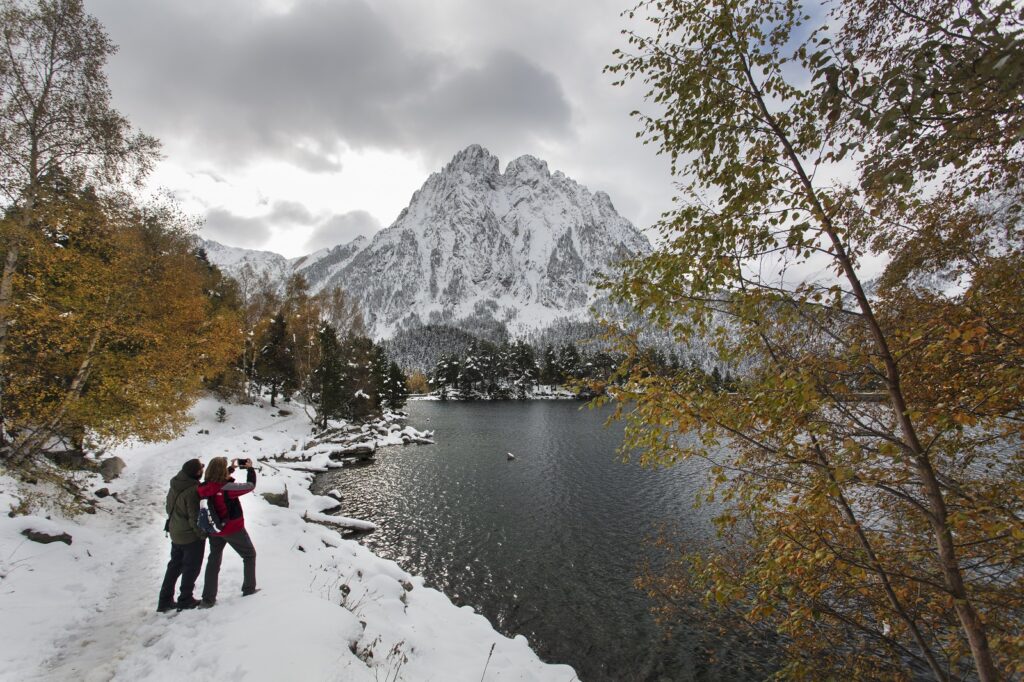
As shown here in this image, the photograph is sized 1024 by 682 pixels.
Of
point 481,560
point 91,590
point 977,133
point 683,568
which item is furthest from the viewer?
point 481,560

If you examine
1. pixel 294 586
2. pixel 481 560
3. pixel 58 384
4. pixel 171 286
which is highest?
pixel 171 286

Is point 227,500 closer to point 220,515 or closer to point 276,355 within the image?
point 220,515

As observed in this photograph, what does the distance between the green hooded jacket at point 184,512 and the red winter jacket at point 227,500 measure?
19cm

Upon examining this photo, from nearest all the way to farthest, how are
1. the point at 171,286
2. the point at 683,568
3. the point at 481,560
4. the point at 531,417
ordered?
the point at 171,286 → the point at 683,568 → the point at 481,560 → the point at 531,417

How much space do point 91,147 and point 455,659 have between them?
48.6ft

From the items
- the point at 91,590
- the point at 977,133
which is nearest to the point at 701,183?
the point at 977,133

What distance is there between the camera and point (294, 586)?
9.10 metres

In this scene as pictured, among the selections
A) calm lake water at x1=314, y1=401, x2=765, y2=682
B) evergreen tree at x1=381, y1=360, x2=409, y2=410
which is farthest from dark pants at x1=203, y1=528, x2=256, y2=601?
evergreen tree at x1=381, y1=360, x2=409, y2=410

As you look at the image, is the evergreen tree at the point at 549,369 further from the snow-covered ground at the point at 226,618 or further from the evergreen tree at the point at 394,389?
the snow-covered ground at the point at 226,618

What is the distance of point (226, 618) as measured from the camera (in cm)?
733

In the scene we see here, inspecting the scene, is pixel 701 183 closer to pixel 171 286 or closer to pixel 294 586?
pixel 294 586

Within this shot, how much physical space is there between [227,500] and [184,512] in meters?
0.65

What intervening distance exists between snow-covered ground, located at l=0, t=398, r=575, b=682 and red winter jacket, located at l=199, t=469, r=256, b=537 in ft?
4.61

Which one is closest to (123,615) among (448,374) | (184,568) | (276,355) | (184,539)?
(184,568)
